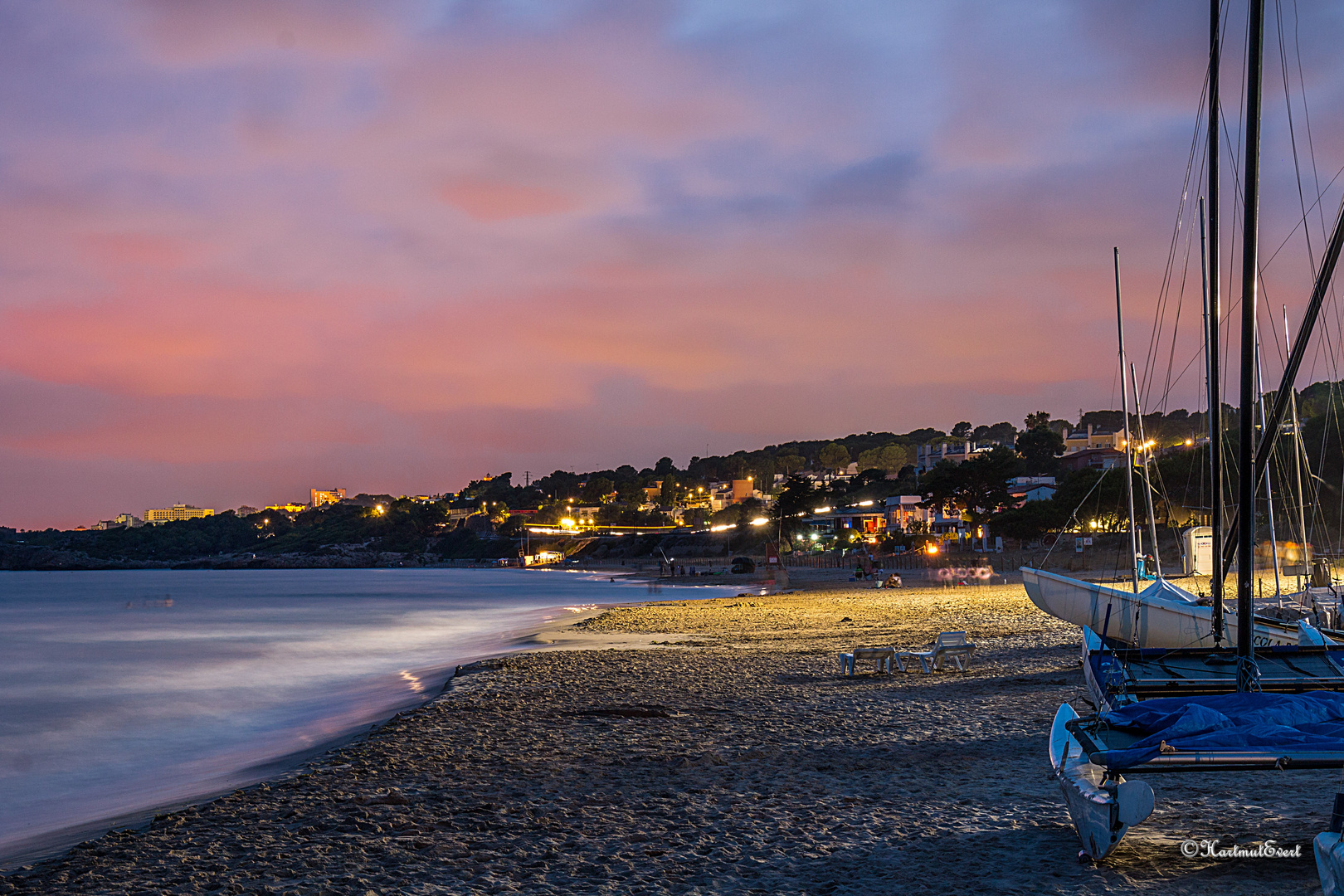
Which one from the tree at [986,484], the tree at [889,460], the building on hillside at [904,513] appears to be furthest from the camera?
the tree at [889,460]

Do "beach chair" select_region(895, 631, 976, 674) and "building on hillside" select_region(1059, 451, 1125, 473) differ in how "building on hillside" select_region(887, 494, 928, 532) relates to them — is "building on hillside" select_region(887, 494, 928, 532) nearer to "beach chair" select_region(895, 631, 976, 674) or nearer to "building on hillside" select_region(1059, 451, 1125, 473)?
"building on hillside" select_region(1059, 451, 1125, 473)

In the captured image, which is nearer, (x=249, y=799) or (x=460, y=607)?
(x=249, y=799)

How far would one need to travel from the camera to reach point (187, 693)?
76.2 feet

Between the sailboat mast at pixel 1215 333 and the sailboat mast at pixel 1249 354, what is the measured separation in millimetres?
2061

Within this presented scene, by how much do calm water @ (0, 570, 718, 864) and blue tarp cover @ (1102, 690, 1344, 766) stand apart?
32.0ft

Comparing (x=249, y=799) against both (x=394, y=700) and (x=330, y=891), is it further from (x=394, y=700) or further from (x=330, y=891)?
(x=394, y=700)

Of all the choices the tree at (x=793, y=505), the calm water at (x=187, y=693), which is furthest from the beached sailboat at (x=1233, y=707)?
the tree at (x=793, y=505)

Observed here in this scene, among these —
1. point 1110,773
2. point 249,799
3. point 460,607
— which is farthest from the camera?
point 460,607

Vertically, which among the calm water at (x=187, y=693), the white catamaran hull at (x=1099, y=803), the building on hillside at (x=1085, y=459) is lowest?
the calm water at (x=187, y=693)

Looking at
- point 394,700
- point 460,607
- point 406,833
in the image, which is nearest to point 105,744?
point 394,700

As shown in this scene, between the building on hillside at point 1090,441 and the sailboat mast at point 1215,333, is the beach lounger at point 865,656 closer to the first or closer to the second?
the sailboat mast at point 1215,333

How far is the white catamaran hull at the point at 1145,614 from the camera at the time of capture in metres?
14.0

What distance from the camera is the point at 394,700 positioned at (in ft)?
60.8

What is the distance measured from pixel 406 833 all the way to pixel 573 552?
588 ft
